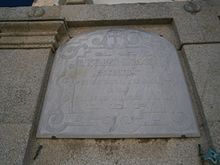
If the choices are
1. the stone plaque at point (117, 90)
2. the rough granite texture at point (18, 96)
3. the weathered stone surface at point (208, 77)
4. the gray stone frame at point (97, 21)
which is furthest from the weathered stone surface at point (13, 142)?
the weathered stone surface at point (208, 77)

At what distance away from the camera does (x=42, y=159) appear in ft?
10.1

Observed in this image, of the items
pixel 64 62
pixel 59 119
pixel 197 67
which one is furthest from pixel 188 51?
pixel 59 119

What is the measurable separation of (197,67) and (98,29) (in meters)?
1.61

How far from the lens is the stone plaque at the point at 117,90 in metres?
3.21

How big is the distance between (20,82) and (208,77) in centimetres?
234

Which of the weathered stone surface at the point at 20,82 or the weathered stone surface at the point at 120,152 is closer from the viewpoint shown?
the weathered stone surface at the point at 120,152

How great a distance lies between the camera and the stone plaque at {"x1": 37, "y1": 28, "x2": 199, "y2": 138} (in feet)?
10.5

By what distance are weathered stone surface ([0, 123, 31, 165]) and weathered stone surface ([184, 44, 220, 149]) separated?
78.0 inches

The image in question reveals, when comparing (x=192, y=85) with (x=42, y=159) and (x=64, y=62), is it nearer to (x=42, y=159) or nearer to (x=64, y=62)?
(x=64, y=62)

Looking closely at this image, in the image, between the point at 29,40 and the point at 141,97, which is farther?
the point at 29,40

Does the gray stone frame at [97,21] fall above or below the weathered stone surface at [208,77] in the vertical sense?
above

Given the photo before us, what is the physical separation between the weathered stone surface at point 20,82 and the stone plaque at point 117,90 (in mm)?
167

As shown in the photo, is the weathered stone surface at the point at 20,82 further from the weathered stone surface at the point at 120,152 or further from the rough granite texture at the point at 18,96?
the weathered stone surface at the point at 120,152

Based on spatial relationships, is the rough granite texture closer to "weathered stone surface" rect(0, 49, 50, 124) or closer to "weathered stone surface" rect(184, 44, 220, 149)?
"weathered stone surface" rect(0, 49, 50, 124)
